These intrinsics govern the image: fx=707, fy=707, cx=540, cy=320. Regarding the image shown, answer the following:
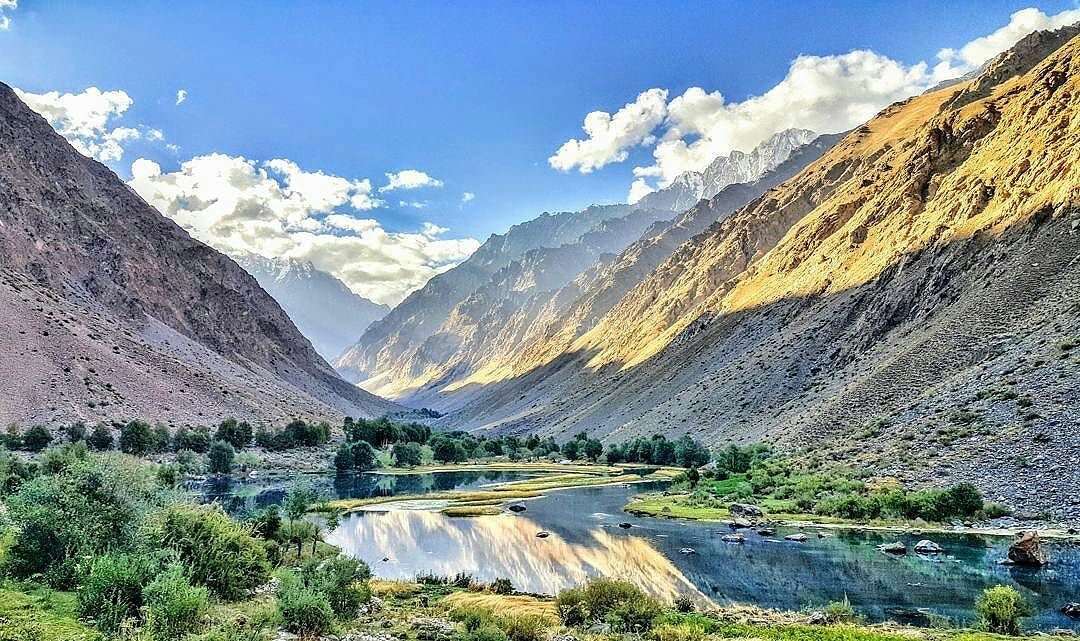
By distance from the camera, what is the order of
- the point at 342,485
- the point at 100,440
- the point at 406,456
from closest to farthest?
1. the point at 100,440
2. the point at 342,485
3. the point at 406,456

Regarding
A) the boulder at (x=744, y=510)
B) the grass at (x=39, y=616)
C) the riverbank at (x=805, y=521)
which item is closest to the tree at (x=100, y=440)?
the riverbank at (x=805, y=521)

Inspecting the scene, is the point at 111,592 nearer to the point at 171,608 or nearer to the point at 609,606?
the point at 171,608

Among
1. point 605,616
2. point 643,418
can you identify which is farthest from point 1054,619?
point 643,418

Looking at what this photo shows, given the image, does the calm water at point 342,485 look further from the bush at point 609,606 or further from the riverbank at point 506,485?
the bush at point 609,606

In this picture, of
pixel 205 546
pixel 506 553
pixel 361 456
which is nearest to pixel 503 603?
pixel 205 546

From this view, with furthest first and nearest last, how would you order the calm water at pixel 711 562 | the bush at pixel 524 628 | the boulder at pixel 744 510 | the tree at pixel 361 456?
the tree at pixel 361 456 < the boulder at pixel 744 510 < the calm water at pixel 711 562 < the bush at pixel 524 628
